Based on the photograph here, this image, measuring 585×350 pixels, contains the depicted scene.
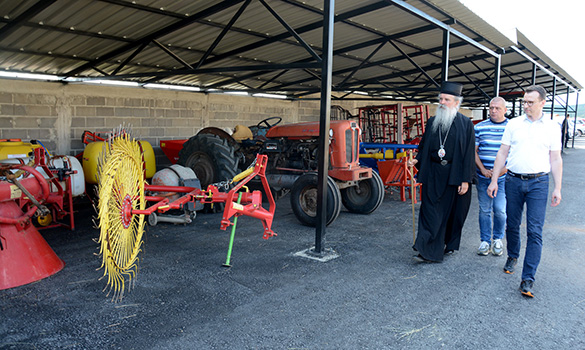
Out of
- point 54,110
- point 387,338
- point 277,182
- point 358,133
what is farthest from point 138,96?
point 387,338

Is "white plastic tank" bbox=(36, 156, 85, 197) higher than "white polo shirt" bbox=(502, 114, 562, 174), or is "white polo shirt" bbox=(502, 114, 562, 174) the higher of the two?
"white polo shirt" bbox=(502, 114, 562, 174)

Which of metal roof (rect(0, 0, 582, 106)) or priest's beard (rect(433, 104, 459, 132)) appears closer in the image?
priest's beard (rect(433, 104, 459, 132))

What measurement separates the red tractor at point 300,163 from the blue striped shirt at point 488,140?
1.92 metres

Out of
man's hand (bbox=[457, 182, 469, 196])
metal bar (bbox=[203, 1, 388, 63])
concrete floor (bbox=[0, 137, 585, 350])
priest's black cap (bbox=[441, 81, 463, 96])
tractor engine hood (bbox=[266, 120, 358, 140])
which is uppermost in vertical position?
metal bar (bbox=[203, 1, 388, 63])

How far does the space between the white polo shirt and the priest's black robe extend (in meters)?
0.53

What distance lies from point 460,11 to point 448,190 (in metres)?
3.68

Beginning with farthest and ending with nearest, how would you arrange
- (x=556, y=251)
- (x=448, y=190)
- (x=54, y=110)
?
(x=54, y=110) < (x=556, y=251) < (x=448, y=190)

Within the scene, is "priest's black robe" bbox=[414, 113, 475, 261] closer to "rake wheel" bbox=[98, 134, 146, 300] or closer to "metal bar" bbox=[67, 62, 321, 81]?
"metal bar" bbox=[67, 62, 321, 81]

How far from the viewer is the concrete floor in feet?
9.00

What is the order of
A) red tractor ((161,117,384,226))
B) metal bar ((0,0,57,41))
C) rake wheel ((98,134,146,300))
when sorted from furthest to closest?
red tractor ((161,117,384,226)) < metal bar ((0,0,57,41)) < rake wheel ((98,134,146,300))

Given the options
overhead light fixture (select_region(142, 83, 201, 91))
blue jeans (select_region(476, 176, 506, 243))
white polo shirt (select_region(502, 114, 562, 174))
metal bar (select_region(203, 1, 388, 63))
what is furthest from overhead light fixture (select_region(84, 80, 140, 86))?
white polo shirt (select_region(502, 114, 562, 174))

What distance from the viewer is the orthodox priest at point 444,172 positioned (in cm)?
410

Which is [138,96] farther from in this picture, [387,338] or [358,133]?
[387,338]

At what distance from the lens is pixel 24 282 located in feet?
11.6
